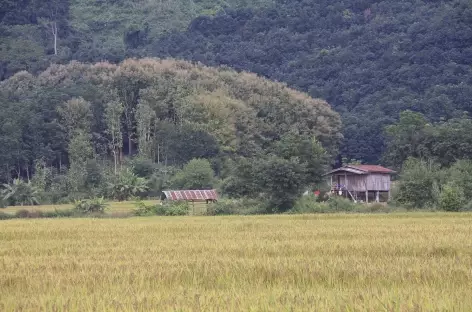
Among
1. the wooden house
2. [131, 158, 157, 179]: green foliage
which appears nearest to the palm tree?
[131, 158, 157, 179]: green foliage

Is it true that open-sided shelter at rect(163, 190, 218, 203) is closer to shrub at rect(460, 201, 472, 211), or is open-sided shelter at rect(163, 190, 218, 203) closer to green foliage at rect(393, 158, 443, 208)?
green foliage at rect(393, 158, 443, 208)

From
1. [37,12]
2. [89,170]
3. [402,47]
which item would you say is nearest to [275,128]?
[89,170]

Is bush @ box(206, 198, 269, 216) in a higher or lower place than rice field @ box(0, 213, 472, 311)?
higher

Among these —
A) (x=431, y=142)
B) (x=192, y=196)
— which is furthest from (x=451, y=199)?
(x=431, y=142)

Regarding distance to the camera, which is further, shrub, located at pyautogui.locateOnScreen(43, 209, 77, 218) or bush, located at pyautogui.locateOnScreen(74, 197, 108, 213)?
bush, located at pyautogui.locateOnScreen(74, 197, 108, 213)

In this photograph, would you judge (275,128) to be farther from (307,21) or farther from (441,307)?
(441,307)

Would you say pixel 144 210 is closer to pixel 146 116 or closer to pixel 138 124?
pixel 146 116

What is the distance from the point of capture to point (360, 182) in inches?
2429

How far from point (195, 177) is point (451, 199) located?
83.5ft

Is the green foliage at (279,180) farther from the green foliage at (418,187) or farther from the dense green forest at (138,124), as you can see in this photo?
the dense green forest at (138,124)

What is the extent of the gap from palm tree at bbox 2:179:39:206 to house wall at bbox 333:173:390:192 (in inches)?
820

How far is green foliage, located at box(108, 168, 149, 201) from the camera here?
61.8m

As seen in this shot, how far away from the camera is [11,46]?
106562mm

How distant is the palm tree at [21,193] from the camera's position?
5967 cm
